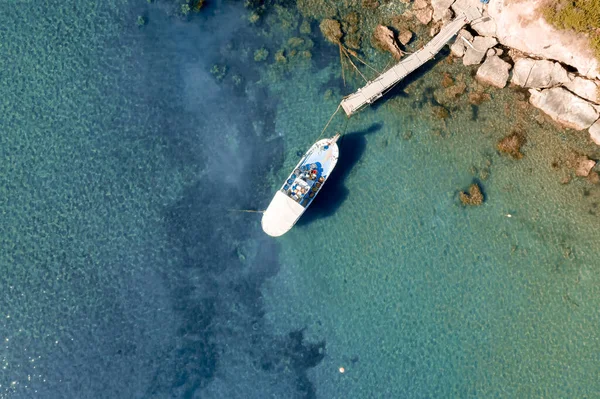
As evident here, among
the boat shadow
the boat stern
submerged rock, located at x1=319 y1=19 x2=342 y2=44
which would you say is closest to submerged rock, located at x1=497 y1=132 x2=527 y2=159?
the boat shadow

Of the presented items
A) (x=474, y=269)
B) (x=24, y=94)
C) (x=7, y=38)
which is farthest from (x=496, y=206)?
(x=7, y=38)

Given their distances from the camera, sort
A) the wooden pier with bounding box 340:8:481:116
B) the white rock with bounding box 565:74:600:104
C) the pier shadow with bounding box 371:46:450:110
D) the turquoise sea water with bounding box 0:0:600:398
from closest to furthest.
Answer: the white rock with bounding box 565:74:600:104 < the wooden pier with bounding box 340:8:481:116 < the turquoise sea water with bounding box 0:0:600:398 < the pier shadow with bounding box 371:46:450:110

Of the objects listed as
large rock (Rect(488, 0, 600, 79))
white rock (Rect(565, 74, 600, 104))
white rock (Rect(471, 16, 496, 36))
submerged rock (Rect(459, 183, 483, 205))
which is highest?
large rock (Rect(488, 0, 600, 79))

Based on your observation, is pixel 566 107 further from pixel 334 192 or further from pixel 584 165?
pixel 334 192

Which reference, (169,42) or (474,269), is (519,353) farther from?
(169,42)

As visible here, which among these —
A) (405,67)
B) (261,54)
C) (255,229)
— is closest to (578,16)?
(405,67)

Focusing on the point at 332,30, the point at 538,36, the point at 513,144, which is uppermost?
the point at 538,36

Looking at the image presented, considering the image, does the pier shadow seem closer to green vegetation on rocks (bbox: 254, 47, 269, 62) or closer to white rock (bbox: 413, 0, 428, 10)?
white rock (bbox: 413, 0, 428, 10)
